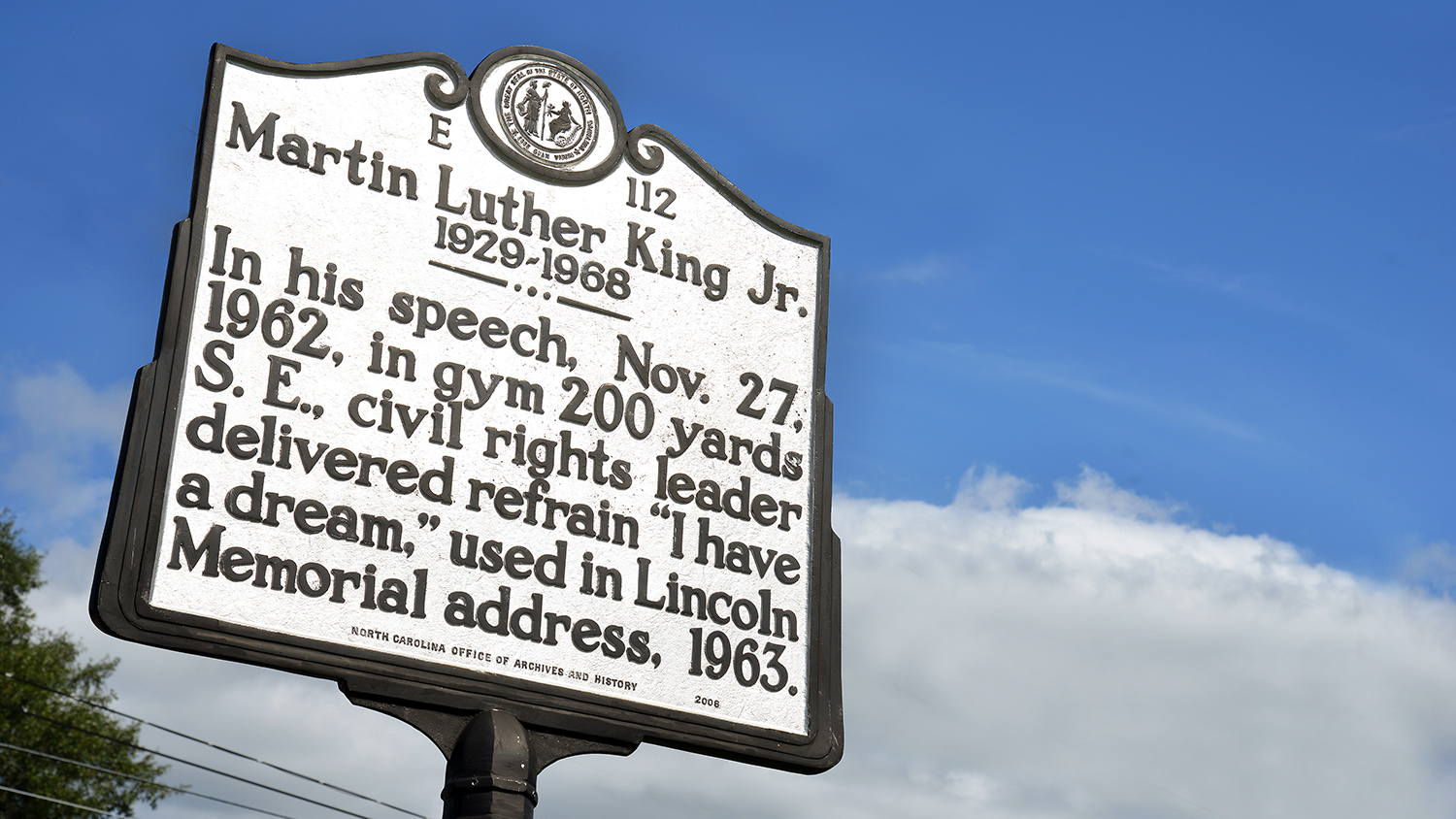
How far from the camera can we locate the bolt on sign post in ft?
21.1

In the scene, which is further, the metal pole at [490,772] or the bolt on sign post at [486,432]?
the metal pole at [490,772]

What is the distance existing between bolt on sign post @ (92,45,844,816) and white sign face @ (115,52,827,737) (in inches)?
0.5

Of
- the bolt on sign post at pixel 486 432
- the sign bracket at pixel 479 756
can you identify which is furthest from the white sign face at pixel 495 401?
the sign bracket at pixel 479 756

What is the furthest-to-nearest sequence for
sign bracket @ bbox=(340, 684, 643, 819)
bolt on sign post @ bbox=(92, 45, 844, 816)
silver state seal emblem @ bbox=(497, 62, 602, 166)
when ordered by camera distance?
silver state seal emblem @ bbox=(497, 62, 602, 166) < sign bracket @ bbox=(340, 684, 643, 819) < bolt on sign post @ bbox=(92, 45, 844, 816)

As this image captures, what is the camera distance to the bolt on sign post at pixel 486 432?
6418mm

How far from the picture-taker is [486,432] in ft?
23.1

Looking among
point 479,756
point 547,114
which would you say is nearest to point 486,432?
point 479,756

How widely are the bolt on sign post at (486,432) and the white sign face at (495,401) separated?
0.01m

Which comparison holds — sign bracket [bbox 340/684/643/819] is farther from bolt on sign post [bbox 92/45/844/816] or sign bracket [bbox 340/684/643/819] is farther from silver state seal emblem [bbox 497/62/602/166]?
silver state seal emblem [bbox 497/62/602/166]

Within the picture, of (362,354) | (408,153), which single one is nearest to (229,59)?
(408,153)

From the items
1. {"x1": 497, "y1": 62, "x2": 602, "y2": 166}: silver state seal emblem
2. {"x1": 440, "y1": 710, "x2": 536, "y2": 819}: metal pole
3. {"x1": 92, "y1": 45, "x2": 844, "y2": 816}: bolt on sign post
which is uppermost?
{"x1": 497, "y1": 62, "x2": 602, "y2": 166}: silver state seal emblem

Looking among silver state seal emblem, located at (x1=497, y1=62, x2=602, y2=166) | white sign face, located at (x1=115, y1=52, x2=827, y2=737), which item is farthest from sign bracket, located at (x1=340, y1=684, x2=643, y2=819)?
silver state seal emblem, located at (x1=497, y1=62, x2=602, y2=166)

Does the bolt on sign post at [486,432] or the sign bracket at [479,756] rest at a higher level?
the bolt on sign post at [486,432]

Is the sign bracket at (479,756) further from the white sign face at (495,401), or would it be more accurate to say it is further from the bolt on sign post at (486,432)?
the white sign face at (495,401)
